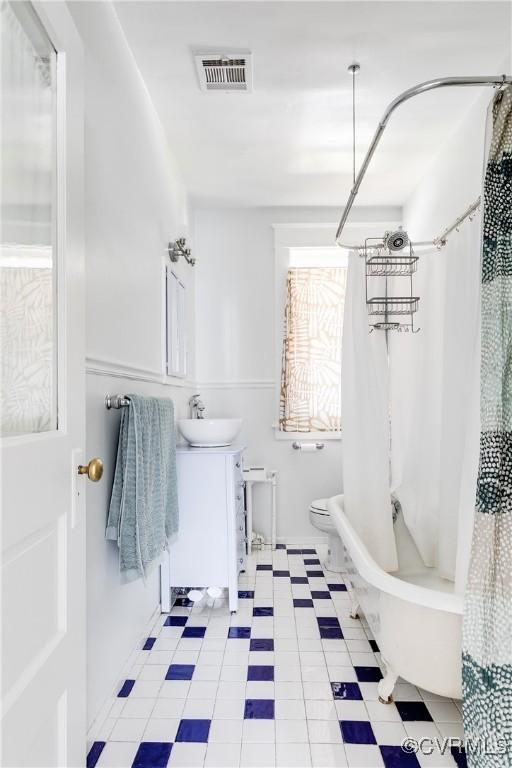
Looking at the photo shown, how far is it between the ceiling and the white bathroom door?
3.72ft

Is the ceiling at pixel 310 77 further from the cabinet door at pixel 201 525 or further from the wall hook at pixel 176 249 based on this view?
the cabinet door at pixel 201 525

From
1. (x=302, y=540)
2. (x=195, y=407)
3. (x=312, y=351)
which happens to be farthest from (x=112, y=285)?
(x=302, y=540)

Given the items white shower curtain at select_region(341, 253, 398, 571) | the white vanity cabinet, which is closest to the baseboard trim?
the white vanity cabinet

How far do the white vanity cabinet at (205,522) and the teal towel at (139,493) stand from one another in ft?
1.57

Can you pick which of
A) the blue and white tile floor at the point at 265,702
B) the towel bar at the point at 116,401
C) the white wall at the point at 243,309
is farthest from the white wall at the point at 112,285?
the white wall at the point at 243,309

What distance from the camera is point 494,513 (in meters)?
1.33

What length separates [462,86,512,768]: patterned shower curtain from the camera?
4.26 ft

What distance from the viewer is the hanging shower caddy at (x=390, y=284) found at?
95.2 inches

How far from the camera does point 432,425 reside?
2486 mm

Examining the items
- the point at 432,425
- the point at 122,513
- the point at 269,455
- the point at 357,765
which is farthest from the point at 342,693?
the point at 269,455

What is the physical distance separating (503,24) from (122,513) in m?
2.45

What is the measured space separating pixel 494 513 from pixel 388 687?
3.01 ft

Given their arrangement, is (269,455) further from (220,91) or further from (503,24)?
(503,24)

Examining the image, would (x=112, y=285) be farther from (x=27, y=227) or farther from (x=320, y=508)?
(x=320, y=508)
